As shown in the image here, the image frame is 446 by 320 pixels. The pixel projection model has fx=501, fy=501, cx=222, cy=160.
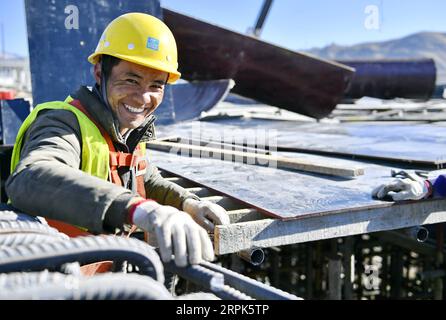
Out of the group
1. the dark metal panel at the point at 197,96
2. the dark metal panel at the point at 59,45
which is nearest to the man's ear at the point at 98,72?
the dark metal panel at the point at 59,45

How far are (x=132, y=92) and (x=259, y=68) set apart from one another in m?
8.82

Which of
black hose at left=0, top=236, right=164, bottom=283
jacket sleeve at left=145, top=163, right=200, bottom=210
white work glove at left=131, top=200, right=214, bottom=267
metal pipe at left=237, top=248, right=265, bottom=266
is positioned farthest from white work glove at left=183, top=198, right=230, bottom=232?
black hose at left=0, top=236, right=164, bottom=283

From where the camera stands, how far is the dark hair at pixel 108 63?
271 centimetres

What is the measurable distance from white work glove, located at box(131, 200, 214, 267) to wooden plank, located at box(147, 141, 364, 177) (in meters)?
2.88

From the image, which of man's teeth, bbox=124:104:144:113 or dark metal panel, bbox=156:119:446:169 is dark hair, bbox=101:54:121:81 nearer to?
man's teeth, bbox=124:104:144:113

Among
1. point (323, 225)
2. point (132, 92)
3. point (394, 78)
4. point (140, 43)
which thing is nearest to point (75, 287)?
point (132, 92)

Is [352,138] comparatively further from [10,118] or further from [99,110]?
[99,110]

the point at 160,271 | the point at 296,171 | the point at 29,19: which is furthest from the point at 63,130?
the point at 29,19

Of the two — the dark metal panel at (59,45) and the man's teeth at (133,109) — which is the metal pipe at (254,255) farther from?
the dark metal panel at (59,45)

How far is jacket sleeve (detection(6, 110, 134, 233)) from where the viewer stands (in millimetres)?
1867

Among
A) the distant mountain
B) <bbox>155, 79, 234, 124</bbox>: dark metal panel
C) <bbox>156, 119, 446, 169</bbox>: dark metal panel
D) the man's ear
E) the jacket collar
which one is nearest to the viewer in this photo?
the jacket collar

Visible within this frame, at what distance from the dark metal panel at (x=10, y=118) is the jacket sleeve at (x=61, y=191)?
5300 mm

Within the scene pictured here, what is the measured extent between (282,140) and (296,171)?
2457 mm

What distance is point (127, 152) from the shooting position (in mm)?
2699
